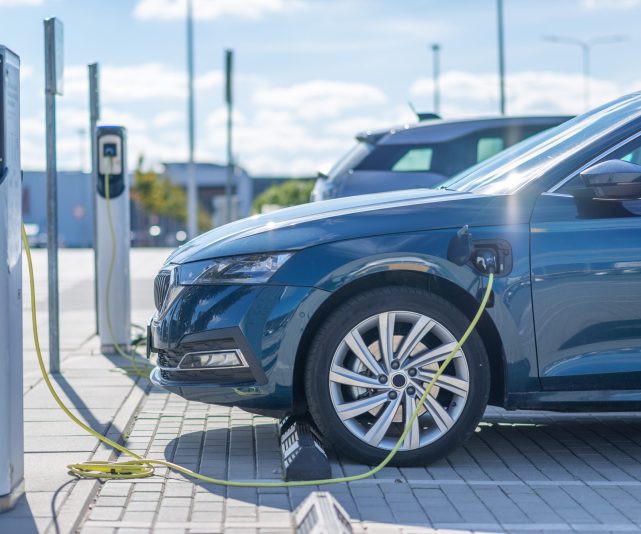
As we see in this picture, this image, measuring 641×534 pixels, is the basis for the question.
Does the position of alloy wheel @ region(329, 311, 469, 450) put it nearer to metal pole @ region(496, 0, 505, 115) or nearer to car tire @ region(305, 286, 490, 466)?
car tire @ region(305, 286, 490, 466)

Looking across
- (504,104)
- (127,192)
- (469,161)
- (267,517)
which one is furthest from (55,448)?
(504,104)

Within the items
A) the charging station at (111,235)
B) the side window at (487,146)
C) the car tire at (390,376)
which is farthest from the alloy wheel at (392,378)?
the side window at (487,146)

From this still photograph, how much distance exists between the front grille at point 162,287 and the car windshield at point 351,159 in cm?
482

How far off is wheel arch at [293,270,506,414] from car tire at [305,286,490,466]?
0.08 m

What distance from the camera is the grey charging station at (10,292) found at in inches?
171

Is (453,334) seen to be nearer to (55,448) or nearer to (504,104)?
(55,448)

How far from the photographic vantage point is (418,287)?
528 centimetres

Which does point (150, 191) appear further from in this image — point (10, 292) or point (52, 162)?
point (10, 292)

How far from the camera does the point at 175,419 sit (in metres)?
6.52

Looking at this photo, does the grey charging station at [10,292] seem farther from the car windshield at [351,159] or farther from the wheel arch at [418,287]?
the car windshield at [351,159]

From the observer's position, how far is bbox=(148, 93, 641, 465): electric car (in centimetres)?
514

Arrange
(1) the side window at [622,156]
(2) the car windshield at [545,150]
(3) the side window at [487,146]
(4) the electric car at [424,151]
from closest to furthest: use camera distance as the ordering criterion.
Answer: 1. (1) the side window at [622,156]
2. (2) the car windshield at [545,150]
3. (4) the electric car at [424,151]
4. (3) the side window at [487,146]

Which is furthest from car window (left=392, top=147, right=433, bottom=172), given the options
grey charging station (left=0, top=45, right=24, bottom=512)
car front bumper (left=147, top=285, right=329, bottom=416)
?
grey charging station (left=0, top=45, right=24, bottom=512)

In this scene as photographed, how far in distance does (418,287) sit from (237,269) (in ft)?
2.73
